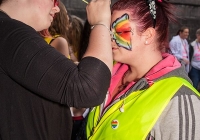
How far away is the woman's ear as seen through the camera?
5.44 feet

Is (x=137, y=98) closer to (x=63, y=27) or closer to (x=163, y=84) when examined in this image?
(x=163, y=84)

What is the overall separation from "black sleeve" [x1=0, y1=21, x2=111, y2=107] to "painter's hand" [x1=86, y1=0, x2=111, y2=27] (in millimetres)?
211

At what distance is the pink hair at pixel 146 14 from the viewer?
1650 millimetres

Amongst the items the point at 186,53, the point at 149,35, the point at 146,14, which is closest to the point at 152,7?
the point at 146,14

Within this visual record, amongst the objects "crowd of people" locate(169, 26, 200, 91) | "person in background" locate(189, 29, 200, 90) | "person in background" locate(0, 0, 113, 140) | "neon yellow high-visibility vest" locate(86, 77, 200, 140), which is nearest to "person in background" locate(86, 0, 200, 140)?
"neon yellow high-visibility vest" locate(86, 77, 200, 140)

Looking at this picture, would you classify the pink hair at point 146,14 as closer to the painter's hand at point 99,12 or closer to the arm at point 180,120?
the painter's hand at point 99,12

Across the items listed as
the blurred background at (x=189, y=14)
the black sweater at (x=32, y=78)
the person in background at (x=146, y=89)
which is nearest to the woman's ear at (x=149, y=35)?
the person in background at (x=146, y=89)

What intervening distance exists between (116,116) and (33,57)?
554 mm

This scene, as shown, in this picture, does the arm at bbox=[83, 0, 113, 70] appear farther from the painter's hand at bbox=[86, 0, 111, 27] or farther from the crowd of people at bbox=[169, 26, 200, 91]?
the crowd of people at bbox=[169, 26, 200, 91]

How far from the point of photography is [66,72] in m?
1.15

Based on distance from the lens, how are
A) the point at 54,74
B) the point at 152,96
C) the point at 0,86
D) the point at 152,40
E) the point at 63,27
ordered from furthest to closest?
the point at 63,27 → the point at 152,40 → the point at 152,96 → the point at 0,86 → the point at 54,74

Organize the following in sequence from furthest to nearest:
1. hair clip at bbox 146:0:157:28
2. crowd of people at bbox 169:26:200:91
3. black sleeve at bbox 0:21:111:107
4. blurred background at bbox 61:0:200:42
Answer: blurred background at bbox 61:0:200:42 < crowd of people at bbox 169:26:200:91 < hair clip at bbox 146:0:157:28 < black sleeve at bbox 0:21:111:107

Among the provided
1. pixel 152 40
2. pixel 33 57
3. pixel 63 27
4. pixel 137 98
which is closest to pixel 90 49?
pixel 33 57

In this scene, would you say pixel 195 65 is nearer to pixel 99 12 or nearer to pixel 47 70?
pixel 99 12
